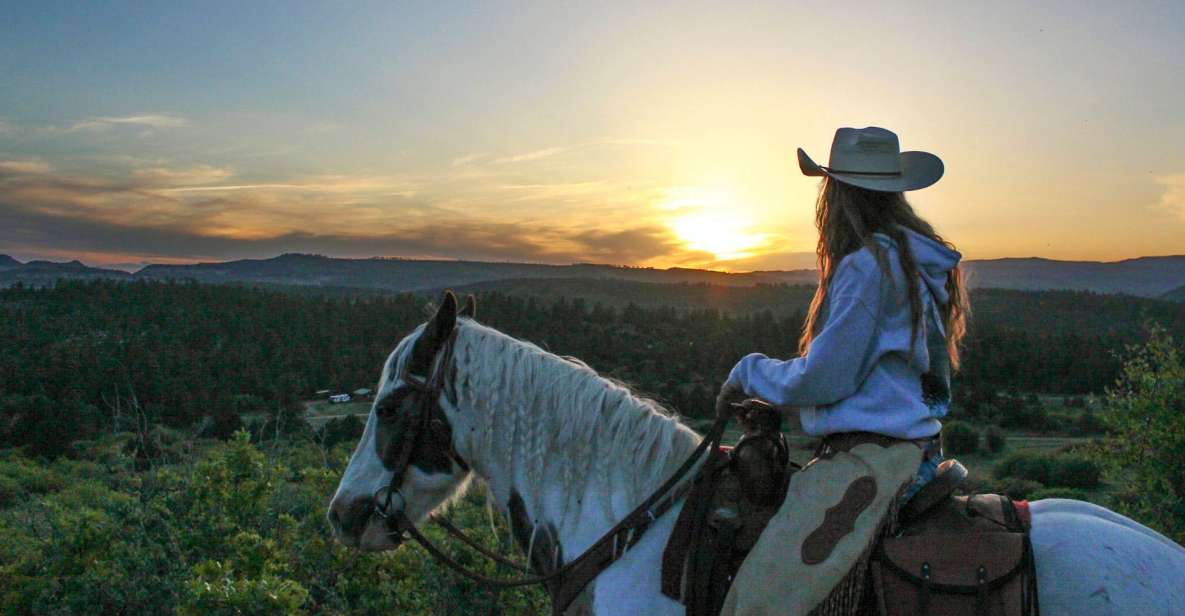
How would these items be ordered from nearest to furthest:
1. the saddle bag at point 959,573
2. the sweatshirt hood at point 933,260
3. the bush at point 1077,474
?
the saddle bag at point 959,573 < the sweatshirt hood at point 933,260 < the bush at point 1077,474

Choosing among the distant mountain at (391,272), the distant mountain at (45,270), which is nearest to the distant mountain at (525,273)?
the distant mountain at (391,272)

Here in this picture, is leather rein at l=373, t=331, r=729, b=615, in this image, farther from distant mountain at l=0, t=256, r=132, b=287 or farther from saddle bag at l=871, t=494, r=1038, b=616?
distant mountain at l=0, t=256, r=132, b=287

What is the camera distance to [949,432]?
1048 inches

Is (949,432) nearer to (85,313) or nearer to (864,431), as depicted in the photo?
(864,431)

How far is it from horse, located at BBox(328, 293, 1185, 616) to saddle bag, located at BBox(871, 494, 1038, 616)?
347 mm

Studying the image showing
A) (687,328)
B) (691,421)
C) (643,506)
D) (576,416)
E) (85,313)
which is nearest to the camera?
(643,506)

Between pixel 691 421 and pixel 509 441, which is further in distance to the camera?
pixel 691 421

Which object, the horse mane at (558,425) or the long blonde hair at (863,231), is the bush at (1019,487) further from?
the horse mane at (558,425)

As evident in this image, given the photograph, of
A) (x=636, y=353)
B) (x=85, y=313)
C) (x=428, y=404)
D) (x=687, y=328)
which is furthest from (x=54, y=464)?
(x=687, y=328)

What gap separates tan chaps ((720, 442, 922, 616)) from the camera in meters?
2.39

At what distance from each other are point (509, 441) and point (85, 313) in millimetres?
44396

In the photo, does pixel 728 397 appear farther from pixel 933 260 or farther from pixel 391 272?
pixel 391 272

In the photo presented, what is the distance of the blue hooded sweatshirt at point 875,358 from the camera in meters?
2.54

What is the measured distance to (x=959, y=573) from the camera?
7.85 ft
